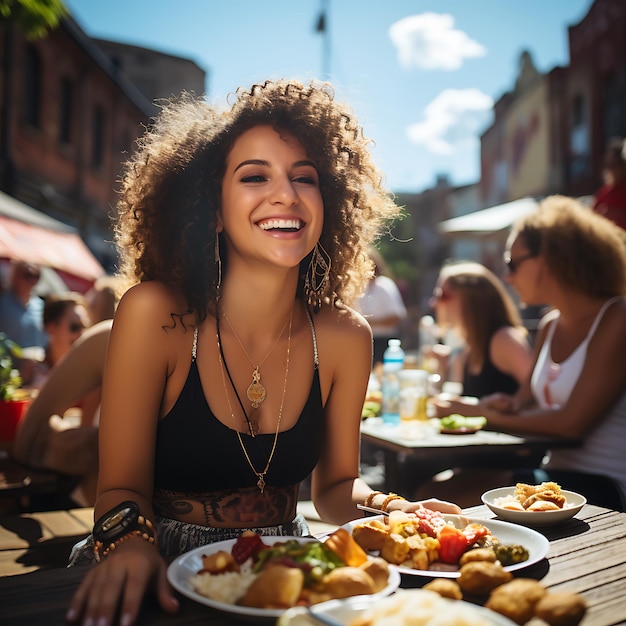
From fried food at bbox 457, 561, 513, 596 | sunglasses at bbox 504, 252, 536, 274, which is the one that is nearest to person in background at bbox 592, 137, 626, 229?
sunglasses at bbox 504, 252, 536, 274

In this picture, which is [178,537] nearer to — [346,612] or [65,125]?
[346,612]

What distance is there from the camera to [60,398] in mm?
2885

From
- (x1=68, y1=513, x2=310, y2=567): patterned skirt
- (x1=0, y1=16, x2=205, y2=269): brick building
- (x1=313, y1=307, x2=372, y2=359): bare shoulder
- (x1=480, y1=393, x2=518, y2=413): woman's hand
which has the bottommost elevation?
(x1=68, y1=513, x2=310, y2=567): patterned skirt

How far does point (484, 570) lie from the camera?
3.94 ft

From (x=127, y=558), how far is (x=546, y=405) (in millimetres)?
2855

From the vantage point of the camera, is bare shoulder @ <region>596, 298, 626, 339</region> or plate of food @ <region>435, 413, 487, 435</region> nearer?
bare shoulder @ <region>596, 298, 626, 339</region>

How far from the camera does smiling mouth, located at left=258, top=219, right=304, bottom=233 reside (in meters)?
1.98

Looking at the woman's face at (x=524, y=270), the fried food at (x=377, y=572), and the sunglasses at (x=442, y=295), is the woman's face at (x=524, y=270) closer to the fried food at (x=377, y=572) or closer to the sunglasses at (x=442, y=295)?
the sunglasses at (x=442, y=295)

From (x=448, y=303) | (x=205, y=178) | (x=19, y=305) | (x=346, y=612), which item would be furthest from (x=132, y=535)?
(x=19, y=305)

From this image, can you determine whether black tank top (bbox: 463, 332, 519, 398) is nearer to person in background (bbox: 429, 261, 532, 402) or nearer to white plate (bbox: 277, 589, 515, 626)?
person in background (bbox: 429, 261, 532, 402)

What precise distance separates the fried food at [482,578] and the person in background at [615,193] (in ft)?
17.3

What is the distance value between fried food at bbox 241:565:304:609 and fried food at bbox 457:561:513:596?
0.32 metres

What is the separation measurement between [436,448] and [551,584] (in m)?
1.73

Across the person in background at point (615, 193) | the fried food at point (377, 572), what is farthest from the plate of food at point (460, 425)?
the person in background at point (615, 193)
